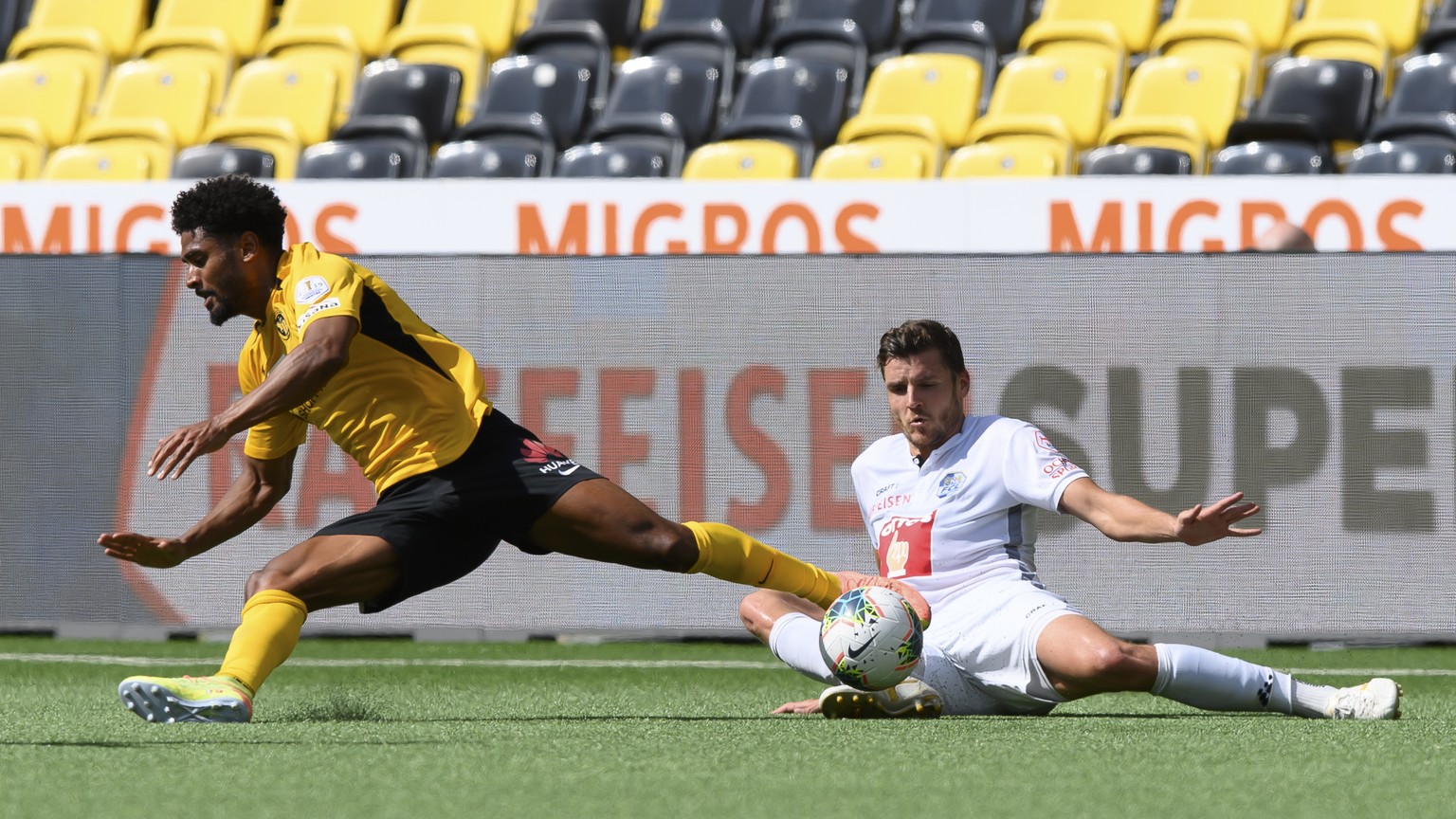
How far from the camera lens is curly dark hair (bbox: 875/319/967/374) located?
5629 mm

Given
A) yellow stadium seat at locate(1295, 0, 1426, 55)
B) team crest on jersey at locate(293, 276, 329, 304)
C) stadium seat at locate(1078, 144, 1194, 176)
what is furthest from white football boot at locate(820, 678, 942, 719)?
yellow stadium seat at locate(1295, 0, 1426, 55)

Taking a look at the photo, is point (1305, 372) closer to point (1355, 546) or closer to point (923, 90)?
point (1355, 546)

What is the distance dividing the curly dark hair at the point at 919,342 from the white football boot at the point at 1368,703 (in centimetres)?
140

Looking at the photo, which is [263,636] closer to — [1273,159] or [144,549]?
[144,549]

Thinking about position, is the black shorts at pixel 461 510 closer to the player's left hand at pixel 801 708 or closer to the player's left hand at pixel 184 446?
the player's left hand at pixel 184 446

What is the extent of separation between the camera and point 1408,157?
36.1ft

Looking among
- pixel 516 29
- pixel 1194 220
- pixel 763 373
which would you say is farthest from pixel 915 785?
pixel 516 29

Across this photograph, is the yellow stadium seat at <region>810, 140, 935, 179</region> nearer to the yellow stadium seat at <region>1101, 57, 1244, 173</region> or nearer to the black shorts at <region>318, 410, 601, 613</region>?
the yellow stadium seat at <region>1101, 57, 1244, 173</region>

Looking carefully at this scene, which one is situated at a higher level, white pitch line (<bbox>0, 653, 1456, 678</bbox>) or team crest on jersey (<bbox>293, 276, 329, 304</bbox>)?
team crest on jersey (<bbox>293, 276, 329, 304</bbox>)

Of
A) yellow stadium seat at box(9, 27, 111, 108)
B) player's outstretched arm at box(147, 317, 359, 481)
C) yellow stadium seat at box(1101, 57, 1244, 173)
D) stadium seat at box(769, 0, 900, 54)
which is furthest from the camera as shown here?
yellow stadium seat at box(9, 27, 111, 108)

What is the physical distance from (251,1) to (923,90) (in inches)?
207

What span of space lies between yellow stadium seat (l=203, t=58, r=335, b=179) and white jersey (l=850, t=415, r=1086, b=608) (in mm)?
8011

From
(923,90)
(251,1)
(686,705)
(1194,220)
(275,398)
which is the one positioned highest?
(251,1)

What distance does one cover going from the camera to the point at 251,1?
14.8 meters
